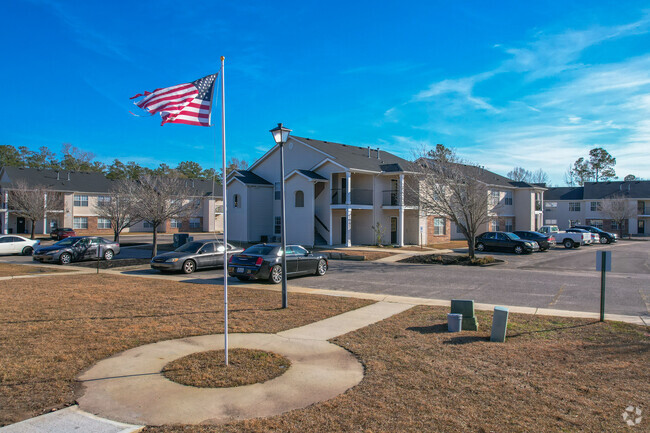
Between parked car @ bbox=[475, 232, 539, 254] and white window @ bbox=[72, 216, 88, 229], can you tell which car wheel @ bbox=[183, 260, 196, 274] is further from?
white window @ bbox=[72, 216, 88, 229]

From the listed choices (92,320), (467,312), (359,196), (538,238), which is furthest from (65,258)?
(538,238)

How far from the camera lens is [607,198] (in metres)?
59.3

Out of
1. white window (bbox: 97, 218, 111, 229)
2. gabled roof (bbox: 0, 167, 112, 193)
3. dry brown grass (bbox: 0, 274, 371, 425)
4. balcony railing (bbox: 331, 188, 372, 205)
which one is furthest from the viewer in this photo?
white window (bbox: 97, 218, 111, 229)

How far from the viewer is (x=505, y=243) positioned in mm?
30578

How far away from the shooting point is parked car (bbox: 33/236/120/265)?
2319cm

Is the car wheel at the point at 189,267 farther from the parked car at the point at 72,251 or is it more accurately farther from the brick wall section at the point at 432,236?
the brick wall section at the point at 432,236

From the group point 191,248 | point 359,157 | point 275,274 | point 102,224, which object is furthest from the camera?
point 102,224

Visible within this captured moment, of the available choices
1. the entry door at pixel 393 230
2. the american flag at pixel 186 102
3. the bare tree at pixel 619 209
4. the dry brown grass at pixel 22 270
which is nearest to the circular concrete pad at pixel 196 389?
the american flag at pixel 186 102

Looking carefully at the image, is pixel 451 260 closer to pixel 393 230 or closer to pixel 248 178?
pixel 393 230

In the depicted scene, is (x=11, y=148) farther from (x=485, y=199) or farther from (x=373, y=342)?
(x=373, y=342)

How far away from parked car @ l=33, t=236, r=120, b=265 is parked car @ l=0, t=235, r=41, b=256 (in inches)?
252

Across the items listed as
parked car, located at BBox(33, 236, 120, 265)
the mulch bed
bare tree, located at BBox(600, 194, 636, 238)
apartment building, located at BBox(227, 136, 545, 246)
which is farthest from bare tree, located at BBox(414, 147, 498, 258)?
bare tree, located at BBox(600, 194, 636, 238)

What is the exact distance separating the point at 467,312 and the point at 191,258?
13361 mm

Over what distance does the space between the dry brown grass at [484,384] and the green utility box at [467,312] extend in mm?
215
